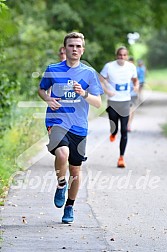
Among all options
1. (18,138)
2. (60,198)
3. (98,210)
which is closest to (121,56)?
(18,138)

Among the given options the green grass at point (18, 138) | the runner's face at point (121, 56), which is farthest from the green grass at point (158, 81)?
the runner's face at point (121, 56)

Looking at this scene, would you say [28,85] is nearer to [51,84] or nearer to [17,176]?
[17,176]

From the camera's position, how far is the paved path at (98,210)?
25.3 ft

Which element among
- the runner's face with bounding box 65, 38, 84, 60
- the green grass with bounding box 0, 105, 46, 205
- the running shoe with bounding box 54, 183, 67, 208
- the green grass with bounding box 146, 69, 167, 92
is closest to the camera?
the runner's face with bounding box 65, 38, 84, 60

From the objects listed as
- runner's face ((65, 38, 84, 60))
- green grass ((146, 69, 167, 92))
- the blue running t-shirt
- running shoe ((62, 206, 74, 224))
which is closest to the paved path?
running shoe ((62, 206, 74, 224))

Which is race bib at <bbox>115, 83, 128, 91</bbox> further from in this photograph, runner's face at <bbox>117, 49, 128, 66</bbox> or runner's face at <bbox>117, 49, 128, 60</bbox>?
runner's face at <bbox>117, 49, 128, 60</bbox>

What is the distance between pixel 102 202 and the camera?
10.3m

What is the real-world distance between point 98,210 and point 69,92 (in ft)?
5.80

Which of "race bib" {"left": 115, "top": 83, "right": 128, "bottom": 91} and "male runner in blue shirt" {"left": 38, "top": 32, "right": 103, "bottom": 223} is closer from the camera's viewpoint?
"male runner in blue shirt" {"left": 38, "top": 32, "right": 103, "bottom": 223}

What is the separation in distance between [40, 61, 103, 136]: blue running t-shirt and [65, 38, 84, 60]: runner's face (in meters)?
0.15

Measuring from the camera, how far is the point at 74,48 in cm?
859

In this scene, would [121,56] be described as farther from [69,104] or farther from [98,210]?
[69,104]

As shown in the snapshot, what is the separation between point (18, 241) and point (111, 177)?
498 cm

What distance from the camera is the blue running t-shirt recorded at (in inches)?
341
